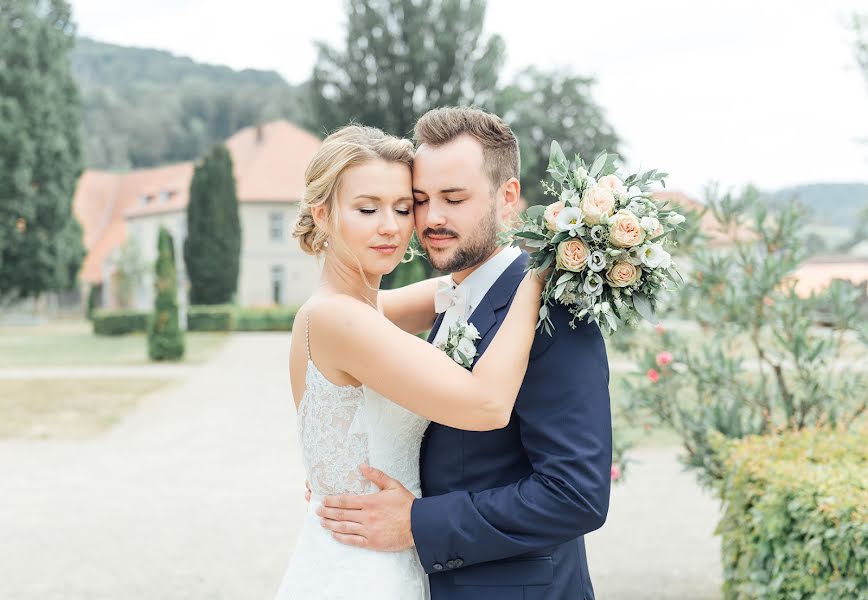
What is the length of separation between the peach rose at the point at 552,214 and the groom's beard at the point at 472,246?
1.09 feet

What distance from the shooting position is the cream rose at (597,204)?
85.0 inches

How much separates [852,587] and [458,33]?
29.4 meters

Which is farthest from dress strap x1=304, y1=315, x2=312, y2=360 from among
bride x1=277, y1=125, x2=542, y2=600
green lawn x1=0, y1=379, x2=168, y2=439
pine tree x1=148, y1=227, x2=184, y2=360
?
pine tree x1=148, y1=227, x2=184, y2=360

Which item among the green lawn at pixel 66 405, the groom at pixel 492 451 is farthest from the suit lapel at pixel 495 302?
the green lawn at pixel 66 405

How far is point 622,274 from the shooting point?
85.5 inches

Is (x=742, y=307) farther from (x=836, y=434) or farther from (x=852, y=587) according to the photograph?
(x=852, y=587)

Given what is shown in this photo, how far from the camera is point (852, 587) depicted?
11.9ft

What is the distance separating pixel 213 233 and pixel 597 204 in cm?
4036

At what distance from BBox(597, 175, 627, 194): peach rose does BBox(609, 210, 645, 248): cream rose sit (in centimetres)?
10

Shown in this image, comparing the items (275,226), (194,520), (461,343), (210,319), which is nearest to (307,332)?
(461,343)

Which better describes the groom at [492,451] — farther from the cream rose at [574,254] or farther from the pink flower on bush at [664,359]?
the pink flower on bush at [664,359]

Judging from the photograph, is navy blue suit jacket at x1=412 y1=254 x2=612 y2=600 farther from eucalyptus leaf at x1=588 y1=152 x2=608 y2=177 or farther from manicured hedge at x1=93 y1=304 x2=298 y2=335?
manicured hedge at x1=93 y1=304 x2=298 y2=335

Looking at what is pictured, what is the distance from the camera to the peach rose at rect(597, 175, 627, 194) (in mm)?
2246

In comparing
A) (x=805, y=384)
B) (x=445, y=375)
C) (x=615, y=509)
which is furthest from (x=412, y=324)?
(x=615, y=509)
